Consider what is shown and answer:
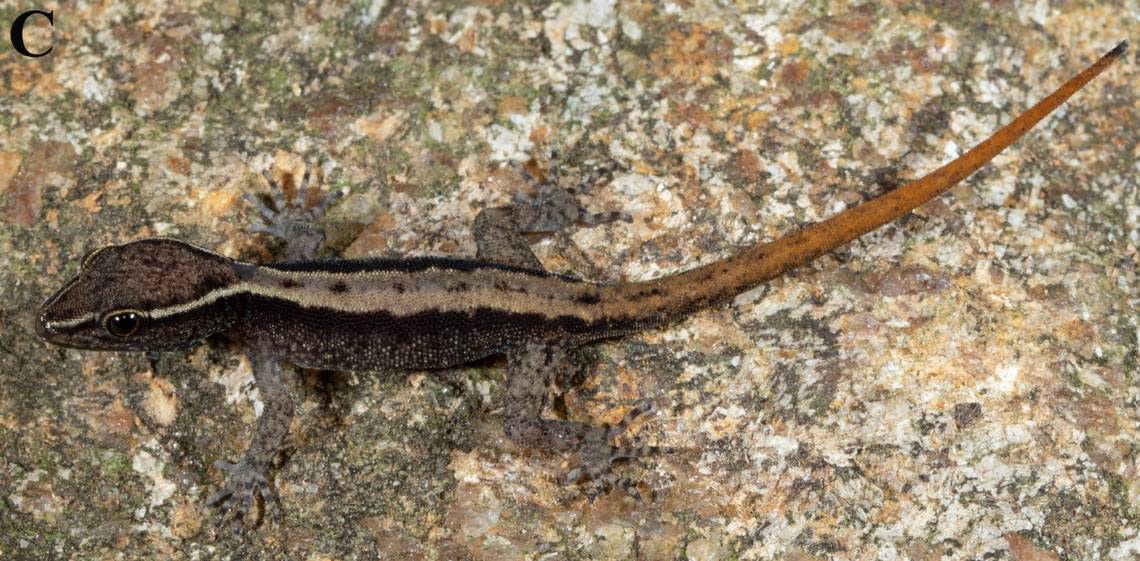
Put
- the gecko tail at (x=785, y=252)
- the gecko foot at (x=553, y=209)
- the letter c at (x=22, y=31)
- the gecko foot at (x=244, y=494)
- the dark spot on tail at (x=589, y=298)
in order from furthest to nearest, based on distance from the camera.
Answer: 1. the letter c at (x=22, y=31)
2. the gecko foot at (x=553, y=209)
3. the dark spot on tail at (x=589, y=298)
4. the gecko foot at (x=244, y=494)
5. the gecko tail at (x=785, y=252)

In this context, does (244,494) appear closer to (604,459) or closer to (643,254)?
(604,459)

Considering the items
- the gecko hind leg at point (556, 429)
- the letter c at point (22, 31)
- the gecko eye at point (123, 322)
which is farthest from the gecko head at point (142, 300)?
the letter c at point (22, 31)

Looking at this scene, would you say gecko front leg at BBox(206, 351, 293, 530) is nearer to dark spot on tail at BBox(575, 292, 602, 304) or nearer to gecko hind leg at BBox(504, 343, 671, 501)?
gecko hind leg at BBox(504, 343, 671, 501)

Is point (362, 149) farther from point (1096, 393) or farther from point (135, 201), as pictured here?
point (1096, 393)

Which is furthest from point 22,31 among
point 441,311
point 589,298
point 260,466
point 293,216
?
point 589,298

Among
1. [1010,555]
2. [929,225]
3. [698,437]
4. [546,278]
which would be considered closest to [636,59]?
[546,278]

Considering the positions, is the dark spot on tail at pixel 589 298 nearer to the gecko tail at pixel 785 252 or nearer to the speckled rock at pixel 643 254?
the gecko tail at pixel 785 252

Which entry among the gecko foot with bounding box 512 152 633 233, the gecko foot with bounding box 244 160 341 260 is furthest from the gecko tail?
the gecko foot with bounding box 244 160 341 260
